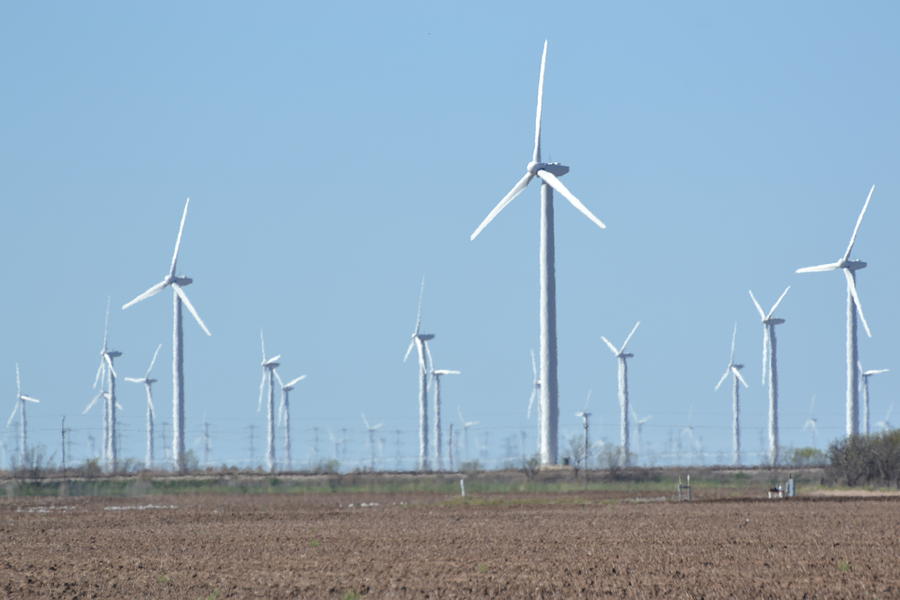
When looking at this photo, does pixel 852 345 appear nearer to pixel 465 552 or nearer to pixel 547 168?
pixel 547 168

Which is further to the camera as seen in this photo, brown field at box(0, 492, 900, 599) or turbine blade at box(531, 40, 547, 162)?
turbine blade at box(531, 40, 547, 162)

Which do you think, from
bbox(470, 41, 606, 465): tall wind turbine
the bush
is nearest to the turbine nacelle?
bbox(470, 41, 606, 465): tall wind turbine

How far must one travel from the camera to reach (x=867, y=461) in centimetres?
9506

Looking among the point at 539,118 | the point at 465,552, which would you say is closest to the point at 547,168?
the point at 539,118

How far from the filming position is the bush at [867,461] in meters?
93.4

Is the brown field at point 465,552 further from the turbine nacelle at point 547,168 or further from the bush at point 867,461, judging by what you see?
the turbine nacelle at point 547,168

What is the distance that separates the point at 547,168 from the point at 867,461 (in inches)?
1079

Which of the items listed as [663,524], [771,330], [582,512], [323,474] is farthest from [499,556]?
[771,330]

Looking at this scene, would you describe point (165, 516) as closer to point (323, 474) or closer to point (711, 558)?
point (711, 558)

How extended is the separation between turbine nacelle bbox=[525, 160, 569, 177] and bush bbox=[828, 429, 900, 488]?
2434 centimetres

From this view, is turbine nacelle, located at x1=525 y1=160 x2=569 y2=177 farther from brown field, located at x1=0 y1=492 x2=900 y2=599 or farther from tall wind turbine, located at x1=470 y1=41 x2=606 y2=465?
brown field, located at x1=0 y1=492 x2=900 y2=599

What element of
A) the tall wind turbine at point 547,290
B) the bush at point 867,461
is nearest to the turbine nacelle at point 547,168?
the tall wind turbine at point 547,290

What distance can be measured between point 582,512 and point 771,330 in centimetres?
8576

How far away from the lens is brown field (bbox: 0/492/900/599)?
3303 centimetres
